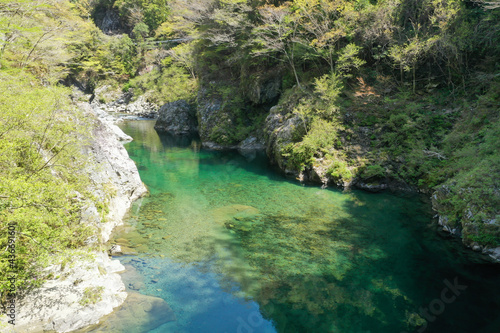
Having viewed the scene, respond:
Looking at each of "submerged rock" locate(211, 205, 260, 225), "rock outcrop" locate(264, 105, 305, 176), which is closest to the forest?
"rock outcrop" locate(264, 105, 305, 176)

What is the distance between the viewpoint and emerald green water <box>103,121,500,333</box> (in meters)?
5.90

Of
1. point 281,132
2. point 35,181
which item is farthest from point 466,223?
point 35,181

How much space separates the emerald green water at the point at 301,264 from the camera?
5.90m

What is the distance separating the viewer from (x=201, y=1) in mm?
25641

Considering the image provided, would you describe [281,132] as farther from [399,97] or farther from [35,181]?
[35,181]

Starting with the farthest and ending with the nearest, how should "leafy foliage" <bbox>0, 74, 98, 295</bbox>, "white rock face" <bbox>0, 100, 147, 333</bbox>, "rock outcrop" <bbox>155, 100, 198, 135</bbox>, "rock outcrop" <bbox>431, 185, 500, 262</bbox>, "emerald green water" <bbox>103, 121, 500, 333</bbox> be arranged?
"rock outcrop" <bbox>155, 100, 198, 135</bbox>, "rock outcrop" <bbox>431, 185, 500, 262</bbox>, "emerald green water" <bbox>103, 121, 500, 333</bbox>, "white rock face" <bbox>0, 100, 147, 333</bbox>, "leafy foliage" <bbox>0, 74, 98, 295</bbox>

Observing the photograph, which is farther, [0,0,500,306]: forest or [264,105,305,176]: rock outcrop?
[264,105,305,176]: rock outcrop

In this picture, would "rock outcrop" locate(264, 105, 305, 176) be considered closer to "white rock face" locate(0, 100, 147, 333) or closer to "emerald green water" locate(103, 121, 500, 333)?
"emerald green water" locate(103, 121, 500, 333)

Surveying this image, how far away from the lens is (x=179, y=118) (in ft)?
97.5

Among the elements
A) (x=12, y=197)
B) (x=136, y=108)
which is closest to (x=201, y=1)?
(x=136, y=108)

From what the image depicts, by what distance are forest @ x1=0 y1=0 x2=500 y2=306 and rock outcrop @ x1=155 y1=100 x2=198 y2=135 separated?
20.0 ft

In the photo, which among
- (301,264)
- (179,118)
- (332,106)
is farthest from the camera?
(179,118)

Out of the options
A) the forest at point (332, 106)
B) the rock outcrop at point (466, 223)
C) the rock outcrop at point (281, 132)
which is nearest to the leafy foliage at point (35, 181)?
the forest at point (332, 106)

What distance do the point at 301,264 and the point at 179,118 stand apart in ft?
81.8
